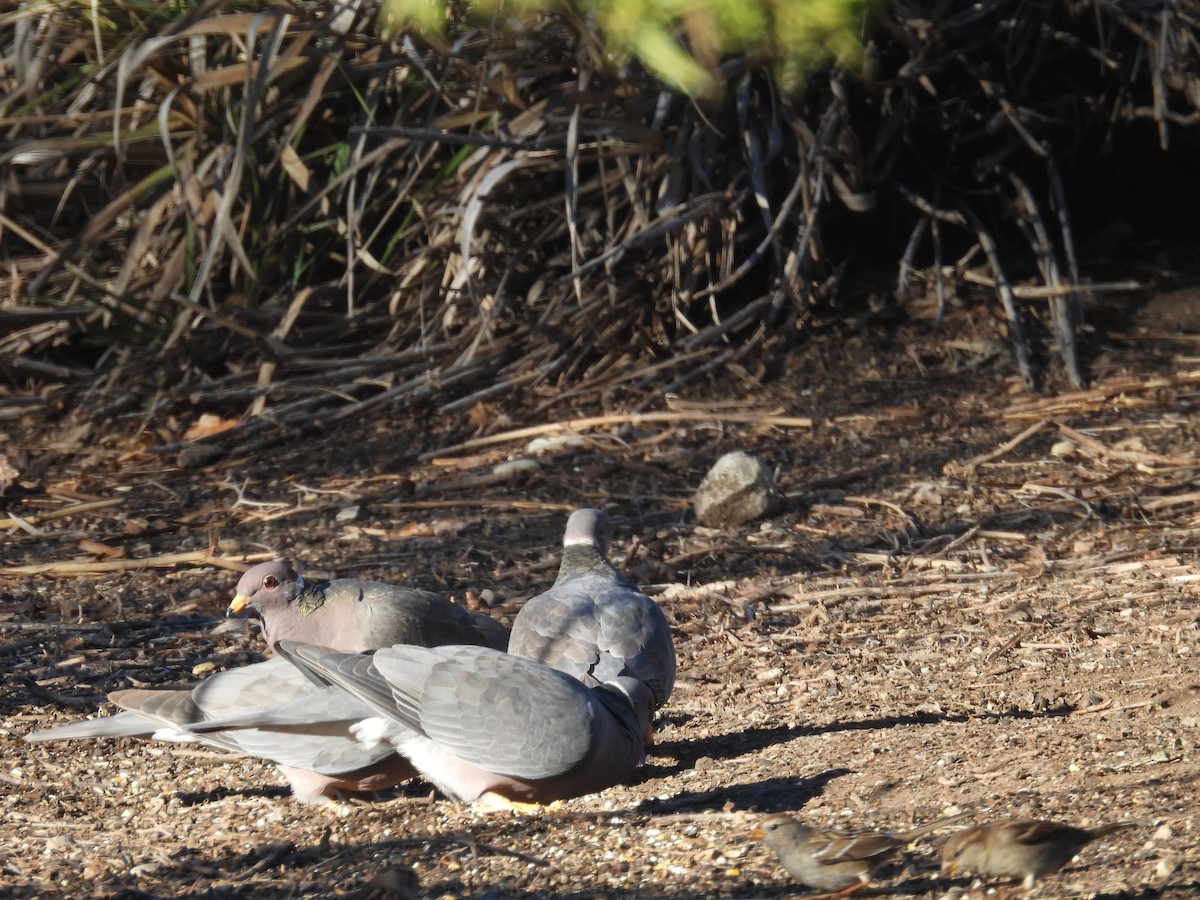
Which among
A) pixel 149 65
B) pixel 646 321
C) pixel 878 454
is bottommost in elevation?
pixel 878 454

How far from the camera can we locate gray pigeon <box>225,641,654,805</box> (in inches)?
119

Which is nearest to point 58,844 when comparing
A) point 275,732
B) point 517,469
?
point 275,732

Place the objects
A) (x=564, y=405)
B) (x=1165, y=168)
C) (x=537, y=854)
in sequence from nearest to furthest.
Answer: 1. (x=537, y=854)
2. (x=564, y=405)
3. (x=1165, y=168)

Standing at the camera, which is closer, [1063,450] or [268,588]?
[268,588]

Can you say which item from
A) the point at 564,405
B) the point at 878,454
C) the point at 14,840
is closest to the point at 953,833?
the point at 14,840

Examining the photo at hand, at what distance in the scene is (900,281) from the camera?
22.6 feet

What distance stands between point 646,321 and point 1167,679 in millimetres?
3547

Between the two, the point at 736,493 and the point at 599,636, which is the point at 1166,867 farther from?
the point at 736,493

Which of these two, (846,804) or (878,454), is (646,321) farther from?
(846,804)

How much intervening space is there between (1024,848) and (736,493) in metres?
2.86

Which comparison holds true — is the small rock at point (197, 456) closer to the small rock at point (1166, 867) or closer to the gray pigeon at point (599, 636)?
the gray pigeon at point (599, 636)

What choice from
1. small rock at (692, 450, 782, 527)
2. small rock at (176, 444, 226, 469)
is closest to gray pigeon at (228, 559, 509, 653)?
small rock at (692, 450, 782, 527)

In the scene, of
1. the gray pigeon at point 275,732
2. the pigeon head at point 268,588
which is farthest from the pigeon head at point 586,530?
the gray pigeon at point 275,732

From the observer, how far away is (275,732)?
3.22 m
